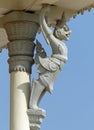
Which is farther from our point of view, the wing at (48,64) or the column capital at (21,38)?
the column capital at (21,38)

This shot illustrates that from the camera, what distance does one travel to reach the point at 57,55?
8.34 m

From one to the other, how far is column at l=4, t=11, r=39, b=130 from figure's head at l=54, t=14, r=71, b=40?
304mm

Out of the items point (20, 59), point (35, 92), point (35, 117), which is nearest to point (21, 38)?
point (20, 59)

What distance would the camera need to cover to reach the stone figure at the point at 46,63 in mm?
8266

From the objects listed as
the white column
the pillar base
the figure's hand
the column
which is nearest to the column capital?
the column

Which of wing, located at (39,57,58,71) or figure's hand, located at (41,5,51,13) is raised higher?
figure's hand, located at (41,5,51,13)

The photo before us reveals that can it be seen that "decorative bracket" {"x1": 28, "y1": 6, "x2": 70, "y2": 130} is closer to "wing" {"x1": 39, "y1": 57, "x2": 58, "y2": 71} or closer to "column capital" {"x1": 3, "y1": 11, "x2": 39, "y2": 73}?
"wing" {"x1": 39, "y1": 57, "x2": 58, "y2": 71}

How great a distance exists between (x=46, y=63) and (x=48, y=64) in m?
0.03

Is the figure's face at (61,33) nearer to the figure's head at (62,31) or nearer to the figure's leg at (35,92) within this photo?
the figure's head at (62,31)

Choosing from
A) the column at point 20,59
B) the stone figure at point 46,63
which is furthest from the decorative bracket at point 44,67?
the column at point 20,59

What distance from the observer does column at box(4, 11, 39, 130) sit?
8.20 meters

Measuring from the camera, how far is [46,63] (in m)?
8.31

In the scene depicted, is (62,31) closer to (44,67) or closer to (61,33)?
(61,33)

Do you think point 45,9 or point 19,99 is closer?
point 19,99
